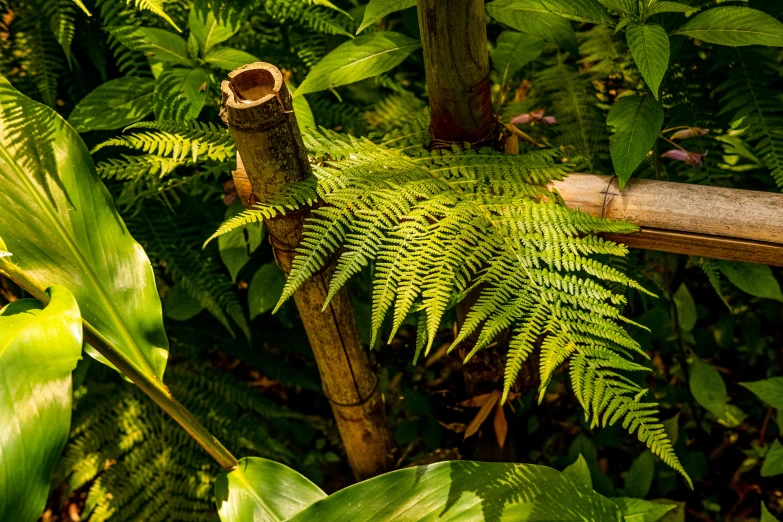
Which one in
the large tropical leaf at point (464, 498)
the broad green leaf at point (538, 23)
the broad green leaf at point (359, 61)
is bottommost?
the large tropical leaf at point (464, 498)

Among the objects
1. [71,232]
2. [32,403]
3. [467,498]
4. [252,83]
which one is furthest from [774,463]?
[71,232]

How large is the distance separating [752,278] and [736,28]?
0.60m

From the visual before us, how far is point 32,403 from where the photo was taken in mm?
835

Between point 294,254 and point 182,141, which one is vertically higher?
point 182,141

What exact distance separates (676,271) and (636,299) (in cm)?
18

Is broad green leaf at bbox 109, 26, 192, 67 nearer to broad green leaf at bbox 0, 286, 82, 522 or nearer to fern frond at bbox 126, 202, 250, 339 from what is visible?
fern frond at bbox 126, 202, 250, 339

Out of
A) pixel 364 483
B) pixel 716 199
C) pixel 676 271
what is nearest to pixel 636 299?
pixel 676 271

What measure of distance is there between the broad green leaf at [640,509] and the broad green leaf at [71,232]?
106 centimetres

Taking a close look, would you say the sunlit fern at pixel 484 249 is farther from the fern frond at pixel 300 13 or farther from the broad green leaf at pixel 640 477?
Answer: the broad green leaf at pixel 640 477

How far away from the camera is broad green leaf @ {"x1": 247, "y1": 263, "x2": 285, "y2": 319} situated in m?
1.49

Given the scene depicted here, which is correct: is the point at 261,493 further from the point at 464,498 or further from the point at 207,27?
the point at 207,27

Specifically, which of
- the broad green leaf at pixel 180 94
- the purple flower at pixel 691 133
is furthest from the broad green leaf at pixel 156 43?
the purple flower at pixel 691 133

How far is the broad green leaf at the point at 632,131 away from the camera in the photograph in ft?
3.32

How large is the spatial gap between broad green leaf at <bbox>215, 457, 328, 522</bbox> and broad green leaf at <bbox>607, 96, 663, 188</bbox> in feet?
3.08
